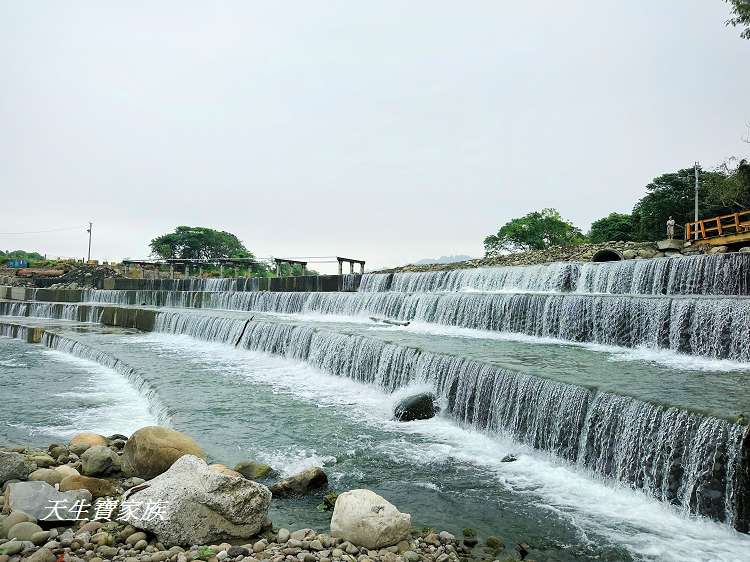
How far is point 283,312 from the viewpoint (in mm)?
24547

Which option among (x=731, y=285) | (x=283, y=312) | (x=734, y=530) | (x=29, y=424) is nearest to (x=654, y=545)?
(x=734, y=530)

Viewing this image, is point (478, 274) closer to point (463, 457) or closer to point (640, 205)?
point (463, 457)

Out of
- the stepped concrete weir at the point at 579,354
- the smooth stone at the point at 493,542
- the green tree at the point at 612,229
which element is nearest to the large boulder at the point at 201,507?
the smooth stone at the point at 493,542

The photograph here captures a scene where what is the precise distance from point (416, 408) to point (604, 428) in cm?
327

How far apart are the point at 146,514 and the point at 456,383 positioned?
17.7 ft

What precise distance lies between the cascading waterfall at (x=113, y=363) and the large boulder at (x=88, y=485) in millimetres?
3106

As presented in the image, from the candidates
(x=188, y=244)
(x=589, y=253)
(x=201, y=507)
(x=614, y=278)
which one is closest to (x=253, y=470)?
(x=201, y=507)

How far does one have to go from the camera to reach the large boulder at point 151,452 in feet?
18.9

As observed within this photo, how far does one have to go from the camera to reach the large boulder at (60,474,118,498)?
198 inches

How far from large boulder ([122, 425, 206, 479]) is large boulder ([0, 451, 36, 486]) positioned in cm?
96

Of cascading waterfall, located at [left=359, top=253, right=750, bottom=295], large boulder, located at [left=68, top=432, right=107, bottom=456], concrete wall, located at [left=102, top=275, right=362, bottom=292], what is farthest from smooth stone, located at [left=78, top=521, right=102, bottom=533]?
concrete wall, located at [left=102, top=275, right=362, bottom=292]

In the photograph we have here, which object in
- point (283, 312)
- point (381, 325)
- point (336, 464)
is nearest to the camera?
point (336, 464)

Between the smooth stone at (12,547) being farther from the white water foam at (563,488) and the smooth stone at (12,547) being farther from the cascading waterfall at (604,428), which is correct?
→ the cascading waterfall at (604,428)

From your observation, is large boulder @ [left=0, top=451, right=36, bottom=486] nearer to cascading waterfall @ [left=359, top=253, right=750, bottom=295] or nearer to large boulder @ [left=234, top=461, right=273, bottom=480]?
large boulder @ [left=234, top=461, right=273, bottom=480]
